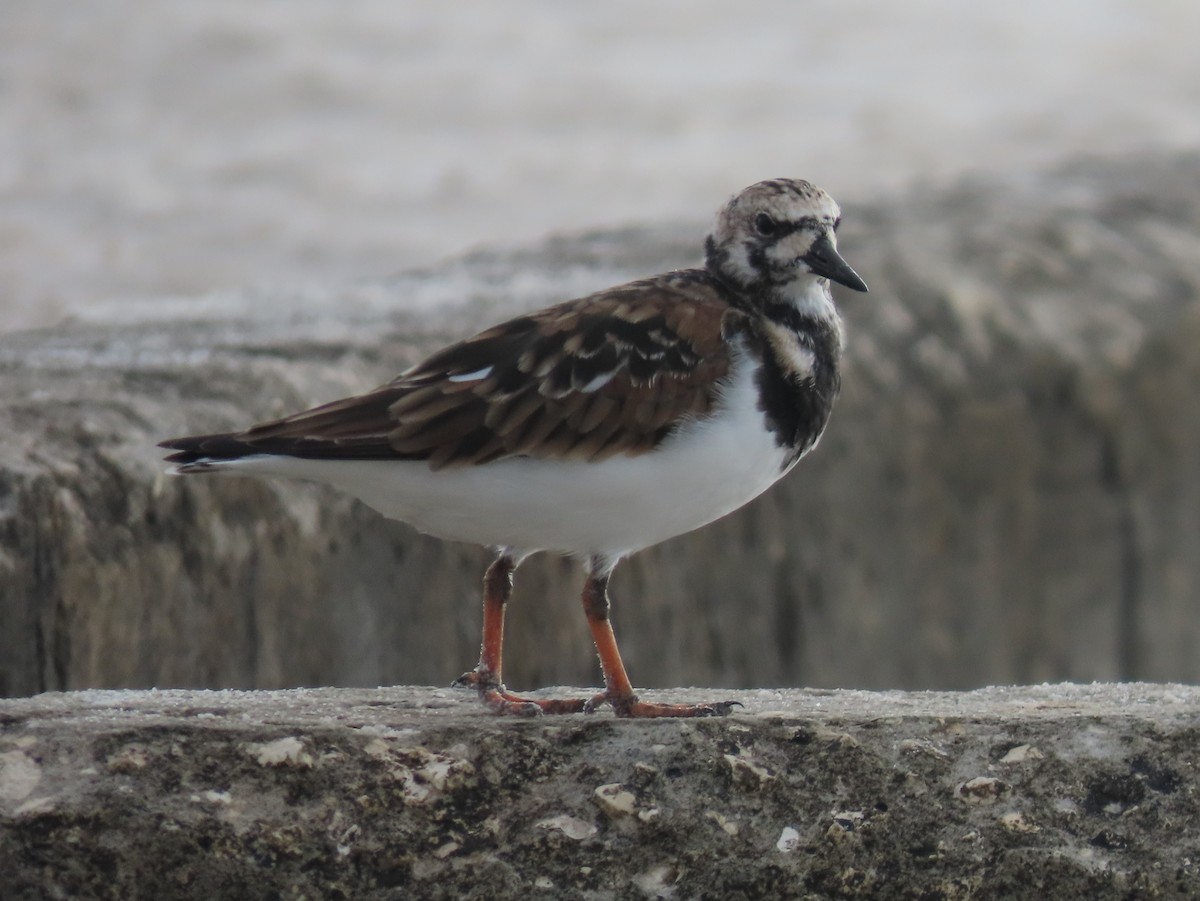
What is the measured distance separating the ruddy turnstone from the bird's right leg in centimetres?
1

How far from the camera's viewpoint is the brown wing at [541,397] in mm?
4629

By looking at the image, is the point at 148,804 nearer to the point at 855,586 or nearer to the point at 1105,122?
the point at 855,586

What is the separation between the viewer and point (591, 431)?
4.66 metres

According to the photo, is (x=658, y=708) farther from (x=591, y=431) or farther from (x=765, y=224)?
(x=765, y=224)

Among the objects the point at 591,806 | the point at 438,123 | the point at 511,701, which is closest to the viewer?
the point at 591,806

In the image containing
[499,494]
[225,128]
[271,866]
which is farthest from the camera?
[225,128]

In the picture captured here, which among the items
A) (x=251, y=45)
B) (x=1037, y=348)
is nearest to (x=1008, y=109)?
(x=251, y=45)

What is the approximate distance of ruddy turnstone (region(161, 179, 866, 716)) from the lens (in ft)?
15.2

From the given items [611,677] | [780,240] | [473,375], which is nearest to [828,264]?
[780,240]

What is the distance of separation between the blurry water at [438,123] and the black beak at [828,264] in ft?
24.4

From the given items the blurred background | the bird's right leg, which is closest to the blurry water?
the blurred background

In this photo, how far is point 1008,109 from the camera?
16.9 m

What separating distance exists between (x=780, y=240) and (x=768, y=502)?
9.48 ft

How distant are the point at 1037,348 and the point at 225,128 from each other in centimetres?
871
